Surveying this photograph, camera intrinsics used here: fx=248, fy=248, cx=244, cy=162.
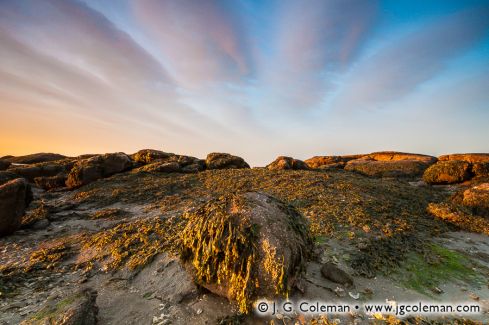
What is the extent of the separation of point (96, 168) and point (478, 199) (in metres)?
31.9

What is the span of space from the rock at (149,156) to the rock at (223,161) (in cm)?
650

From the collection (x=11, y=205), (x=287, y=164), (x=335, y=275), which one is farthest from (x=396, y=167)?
(x=11, y=205)

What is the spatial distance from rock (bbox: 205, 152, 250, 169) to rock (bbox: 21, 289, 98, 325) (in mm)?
25839

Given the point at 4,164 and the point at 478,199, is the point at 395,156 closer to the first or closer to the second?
the point at 478,199

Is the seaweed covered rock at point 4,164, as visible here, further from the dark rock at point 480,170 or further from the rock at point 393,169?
the dark rock at point 480,170

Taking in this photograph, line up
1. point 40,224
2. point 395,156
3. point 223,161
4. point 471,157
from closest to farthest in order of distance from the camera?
1. point 40,224
2. point 223,161
3. point 471,157
4. point 395,156

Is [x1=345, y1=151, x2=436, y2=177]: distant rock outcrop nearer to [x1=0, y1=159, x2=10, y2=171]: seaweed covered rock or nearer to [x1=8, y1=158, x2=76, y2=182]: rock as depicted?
[x1=8, y1=158, x2=76, y2=182]: rock

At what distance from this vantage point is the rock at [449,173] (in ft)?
88.9

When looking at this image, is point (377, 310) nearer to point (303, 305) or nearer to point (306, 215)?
point (303, 305)

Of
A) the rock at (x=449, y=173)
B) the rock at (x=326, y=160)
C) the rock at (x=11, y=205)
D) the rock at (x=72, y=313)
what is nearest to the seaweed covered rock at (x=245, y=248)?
the rock at (x=72, y=313)

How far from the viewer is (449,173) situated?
27281 mm

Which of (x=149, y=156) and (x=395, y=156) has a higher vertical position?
(x=395, y=156)

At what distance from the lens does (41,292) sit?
25.7 feet

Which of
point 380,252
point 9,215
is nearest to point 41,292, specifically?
point 9,215
